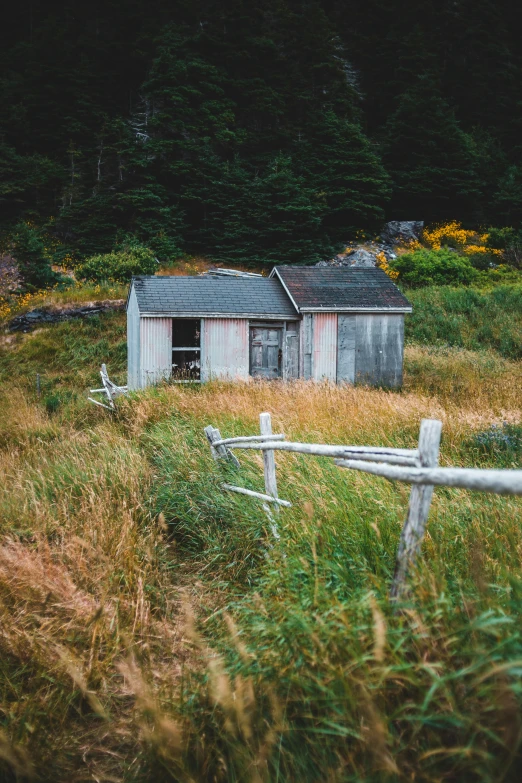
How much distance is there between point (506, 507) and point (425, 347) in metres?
16.7

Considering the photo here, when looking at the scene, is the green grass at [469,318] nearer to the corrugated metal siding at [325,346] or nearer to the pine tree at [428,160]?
the corrugated metal siding at [325,346]

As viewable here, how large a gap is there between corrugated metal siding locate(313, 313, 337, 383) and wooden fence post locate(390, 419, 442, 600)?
43.4 ft

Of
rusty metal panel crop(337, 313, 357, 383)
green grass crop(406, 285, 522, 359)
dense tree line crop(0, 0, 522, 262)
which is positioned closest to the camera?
rusty metal panel crop(337, 313, 357, 383)

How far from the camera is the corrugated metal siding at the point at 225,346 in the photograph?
595 inches

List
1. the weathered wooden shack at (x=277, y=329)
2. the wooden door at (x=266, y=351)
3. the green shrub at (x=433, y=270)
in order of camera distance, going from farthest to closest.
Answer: the green shrub at (x=433, y=270), the wooden door at (x=266, y=351), the weathered wooden shack at (x=277, y=329)

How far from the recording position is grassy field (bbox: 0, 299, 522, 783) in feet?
5.12

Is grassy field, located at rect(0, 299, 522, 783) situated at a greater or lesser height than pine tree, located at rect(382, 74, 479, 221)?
lesser

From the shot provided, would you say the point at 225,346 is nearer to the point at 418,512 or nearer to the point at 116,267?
the point at 116,267

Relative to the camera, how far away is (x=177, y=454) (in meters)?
5.94

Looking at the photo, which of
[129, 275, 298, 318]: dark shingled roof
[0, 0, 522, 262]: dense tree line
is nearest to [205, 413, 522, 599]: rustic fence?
[129, 275, 298, 318]: dark shingled roof

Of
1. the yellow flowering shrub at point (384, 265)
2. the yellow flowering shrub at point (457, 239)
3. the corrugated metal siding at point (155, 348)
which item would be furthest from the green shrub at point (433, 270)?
the corrugated metal siding at point (155, 348)

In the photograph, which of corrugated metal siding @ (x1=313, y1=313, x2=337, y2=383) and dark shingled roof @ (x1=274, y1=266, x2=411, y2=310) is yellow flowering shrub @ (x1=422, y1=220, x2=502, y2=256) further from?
corrugated metal siding @ (x1=313, y1=313, x2=337, y2=383)

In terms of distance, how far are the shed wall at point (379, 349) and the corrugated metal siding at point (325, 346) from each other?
29.2 inches

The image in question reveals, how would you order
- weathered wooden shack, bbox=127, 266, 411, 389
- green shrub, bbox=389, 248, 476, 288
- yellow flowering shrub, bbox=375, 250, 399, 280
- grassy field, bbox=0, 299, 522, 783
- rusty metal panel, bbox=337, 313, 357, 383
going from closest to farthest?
grassy field, bbox=0, 299, 522, 783, weathered wooden shack, bbox=127, 266, 411, 389, rusty metal panel, bbox=337, 313, 357, 383, green shrub, bbox=389, 248, 476, 288, yellow flowering shrub, bbox=375, 250, 399, 280
